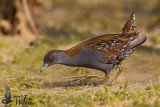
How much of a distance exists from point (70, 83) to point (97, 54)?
878 mm

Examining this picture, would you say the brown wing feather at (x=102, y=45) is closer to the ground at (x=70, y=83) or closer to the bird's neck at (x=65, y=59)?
the bird's neck at (x=65, y=59)

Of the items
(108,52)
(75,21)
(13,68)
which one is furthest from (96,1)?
(108,52)

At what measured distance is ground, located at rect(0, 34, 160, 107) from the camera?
14.6 ft

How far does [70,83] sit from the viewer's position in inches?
234

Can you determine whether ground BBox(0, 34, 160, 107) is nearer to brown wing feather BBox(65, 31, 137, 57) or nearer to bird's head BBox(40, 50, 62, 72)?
bird's head BBox(40, 50, 62, 72)

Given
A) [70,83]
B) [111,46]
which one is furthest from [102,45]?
[70,83]

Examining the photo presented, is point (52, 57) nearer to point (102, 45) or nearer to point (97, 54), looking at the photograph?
point (97, 54)

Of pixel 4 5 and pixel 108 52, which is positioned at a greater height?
pixel 4 5

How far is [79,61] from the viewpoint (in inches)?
213

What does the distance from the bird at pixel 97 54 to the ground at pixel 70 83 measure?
391 mm

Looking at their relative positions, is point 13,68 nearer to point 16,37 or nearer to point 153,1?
point 16,37

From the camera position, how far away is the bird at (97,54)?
5434 millimetres

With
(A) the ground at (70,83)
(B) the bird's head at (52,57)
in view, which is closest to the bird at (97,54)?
(B) the bird's head at (52,57)

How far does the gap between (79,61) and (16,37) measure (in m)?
6.33
